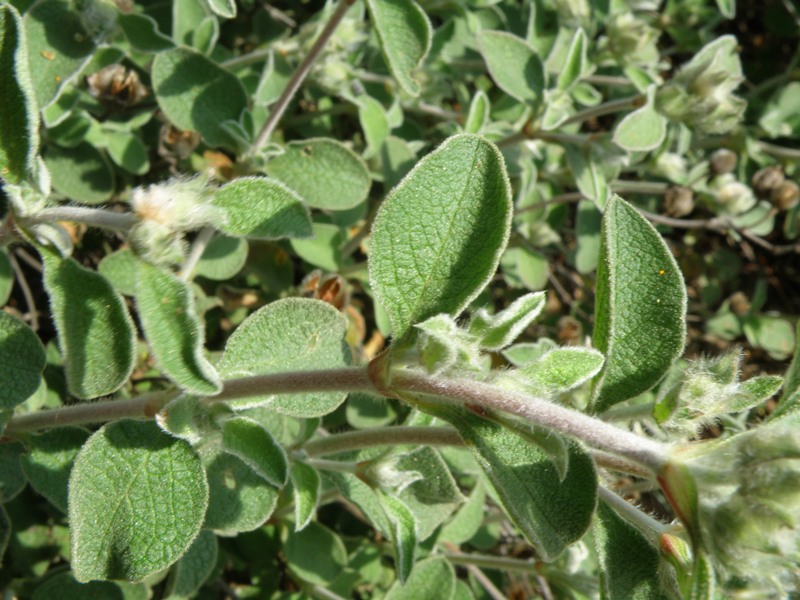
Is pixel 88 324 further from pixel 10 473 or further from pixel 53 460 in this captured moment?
pixel 10 473

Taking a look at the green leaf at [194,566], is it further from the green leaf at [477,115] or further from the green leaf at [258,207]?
the green leaf at [477,115]

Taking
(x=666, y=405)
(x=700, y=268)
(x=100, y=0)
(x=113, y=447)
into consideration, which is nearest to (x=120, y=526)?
(x=113, y=447)

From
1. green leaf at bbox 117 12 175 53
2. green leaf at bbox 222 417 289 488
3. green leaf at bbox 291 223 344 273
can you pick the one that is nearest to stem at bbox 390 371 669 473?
green leaf at bbox 222 417 289 488

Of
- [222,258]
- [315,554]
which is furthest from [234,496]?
[222,258]

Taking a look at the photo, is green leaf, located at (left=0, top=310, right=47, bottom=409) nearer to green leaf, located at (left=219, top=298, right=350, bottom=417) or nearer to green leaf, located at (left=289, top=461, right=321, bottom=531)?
green leaf, located at (left=219, top=298, right=350, bottom=417)

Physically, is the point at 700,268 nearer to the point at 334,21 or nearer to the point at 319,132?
the point at 319,132
